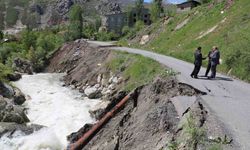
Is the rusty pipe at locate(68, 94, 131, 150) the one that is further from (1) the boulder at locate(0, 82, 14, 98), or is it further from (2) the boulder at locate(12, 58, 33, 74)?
(2) the boulder at locate(12, 58, 33, 74)

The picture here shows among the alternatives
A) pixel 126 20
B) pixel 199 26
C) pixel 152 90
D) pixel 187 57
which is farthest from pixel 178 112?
pixel 126 20

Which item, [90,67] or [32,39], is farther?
[32,39]

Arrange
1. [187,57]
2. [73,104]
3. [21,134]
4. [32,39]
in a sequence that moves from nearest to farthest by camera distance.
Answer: [21,134] → [73,104] → [187,57] → [32,39]

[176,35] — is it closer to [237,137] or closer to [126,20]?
[237,137]

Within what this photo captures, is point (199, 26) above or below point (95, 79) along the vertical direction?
above

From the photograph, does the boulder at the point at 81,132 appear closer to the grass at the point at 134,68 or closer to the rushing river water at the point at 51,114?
the rushing river water at the point at 51,114

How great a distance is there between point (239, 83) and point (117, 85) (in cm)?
1416

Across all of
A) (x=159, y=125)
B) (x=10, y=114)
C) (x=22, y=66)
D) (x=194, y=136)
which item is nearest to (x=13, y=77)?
(x=22, y=66)

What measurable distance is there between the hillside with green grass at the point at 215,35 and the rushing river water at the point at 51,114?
11.5 meters

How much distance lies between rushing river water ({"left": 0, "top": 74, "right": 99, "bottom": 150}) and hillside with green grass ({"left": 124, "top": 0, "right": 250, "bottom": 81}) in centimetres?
1148

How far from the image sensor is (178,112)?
615 inches

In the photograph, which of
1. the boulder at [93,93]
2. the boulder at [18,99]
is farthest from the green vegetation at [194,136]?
the boulder at [93,93]

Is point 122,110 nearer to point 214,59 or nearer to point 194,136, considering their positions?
point 214,59

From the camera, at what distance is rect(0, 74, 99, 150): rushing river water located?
77.3 ft
